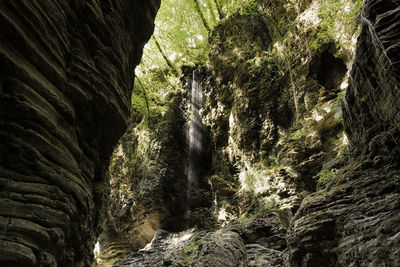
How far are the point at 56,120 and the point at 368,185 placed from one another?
4501mm

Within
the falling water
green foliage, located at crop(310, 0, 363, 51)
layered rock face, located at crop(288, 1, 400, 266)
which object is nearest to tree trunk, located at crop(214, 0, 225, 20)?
the falling water

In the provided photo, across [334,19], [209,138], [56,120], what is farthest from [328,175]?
[209,138]

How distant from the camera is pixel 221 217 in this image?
12.1 meters

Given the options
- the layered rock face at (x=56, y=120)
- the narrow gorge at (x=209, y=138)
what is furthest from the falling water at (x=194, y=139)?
the layered rock face at (x=56, y=120)

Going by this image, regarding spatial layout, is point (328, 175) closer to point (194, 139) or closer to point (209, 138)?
point (209, 138)

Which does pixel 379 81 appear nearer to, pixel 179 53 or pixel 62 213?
pixel 62 213

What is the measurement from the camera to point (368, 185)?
3730 millimetres

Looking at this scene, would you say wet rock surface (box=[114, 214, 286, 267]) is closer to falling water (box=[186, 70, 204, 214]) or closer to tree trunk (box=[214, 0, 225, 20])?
falling water (box=[186, 70, 204, 214])

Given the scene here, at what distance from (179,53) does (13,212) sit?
17.2 meters

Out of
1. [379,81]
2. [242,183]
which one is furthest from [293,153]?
[379,81]

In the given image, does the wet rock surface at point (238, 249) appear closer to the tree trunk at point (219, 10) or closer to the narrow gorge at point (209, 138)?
the narrow gorge at point (209, 138)

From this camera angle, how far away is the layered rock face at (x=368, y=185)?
121 inches

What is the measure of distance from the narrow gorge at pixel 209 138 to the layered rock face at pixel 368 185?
0.9 inches

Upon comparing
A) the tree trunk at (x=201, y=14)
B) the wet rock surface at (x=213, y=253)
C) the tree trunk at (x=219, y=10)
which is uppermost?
the tree trunk at (x=219, y=10)
